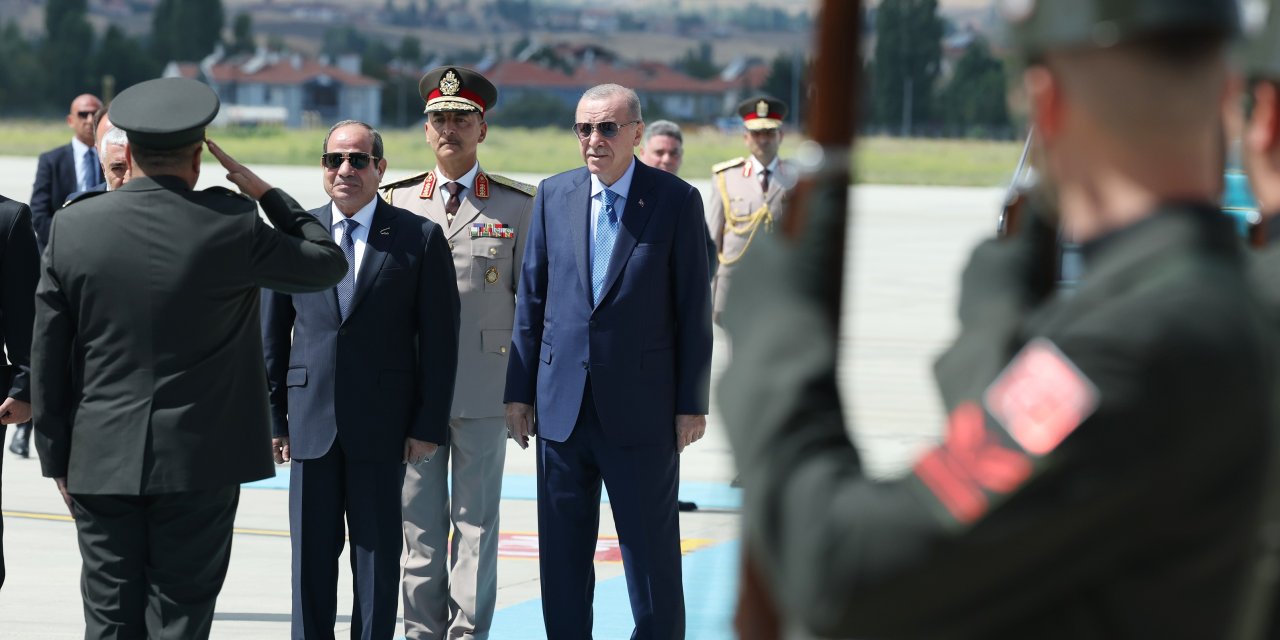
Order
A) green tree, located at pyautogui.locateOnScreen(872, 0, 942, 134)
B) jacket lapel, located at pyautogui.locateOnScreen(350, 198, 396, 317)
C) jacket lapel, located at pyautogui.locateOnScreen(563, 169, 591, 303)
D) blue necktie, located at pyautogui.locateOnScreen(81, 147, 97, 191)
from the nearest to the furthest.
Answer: green tree, located at pyautogui.locateOnScreen(872, 0, 942, 134), jacket lapel, located at pyautogui.locateOnScreen(350, 198, 396, 317), jacket lapel, located at pyautogui.locateOnScreen(563, 169, 591, 303), blue necktie, located at pyautogui.locateOnScreen(81, 147, 97, 191)

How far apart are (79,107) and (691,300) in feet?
26.0

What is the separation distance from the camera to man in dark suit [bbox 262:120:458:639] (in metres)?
5.50

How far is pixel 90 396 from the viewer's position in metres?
4.50

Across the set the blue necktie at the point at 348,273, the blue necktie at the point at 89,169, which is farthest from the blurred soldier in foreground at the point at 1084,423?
the blue necktie at the point at 89,169

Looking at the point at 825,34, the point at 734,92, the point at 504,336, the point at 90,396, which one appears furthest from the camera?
the point at 734,92

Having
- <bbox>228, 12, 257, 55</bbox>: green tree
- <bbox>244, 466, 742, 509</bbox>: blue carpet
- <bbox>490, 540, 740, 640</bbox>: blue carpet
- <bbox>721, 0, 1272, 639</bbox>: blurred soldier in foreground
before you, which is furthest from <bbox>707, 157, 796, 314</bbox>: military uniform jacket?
<bbox>228, 12, 257, 55</bbox>: green tree

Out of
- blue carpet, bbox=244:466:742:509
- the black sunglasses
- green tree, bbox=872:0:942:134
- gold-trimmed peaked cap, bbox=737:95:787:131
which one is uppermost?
green tree, bbox=872:0:942:134

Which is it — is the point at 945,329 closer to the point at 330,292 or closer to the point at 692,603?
the point at 692,603

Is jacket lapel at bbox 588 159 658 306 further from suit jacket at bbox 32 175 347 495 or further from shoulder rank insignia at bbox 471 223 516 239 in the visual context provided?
suit jacket at bbox 32 175 347 495

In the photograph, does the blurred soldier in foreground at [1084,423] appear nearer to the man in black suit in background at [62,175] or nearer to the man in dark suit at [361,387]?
the man in dark suit at [361,387]

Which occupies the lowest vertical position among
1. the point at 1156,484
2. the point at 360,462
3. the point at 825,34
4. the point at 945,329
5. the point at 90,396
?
the point at 945,329

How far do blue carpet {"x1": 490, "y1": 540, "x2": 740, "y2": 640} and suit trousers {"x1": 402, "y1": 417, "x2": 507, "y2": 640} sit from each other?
283mm

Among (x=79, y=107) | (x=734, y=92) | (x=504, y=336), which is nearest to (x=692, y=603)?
(x=504, y=336)

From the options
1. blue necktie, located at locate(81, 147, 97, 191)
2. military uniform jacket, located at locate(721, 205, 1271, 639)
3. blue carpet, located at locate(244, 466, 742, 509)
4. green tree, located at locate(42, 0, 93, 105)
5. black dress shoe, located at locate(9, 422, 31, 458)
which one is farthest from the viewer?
green tree, located at locate(42, 0, 93, 105)
